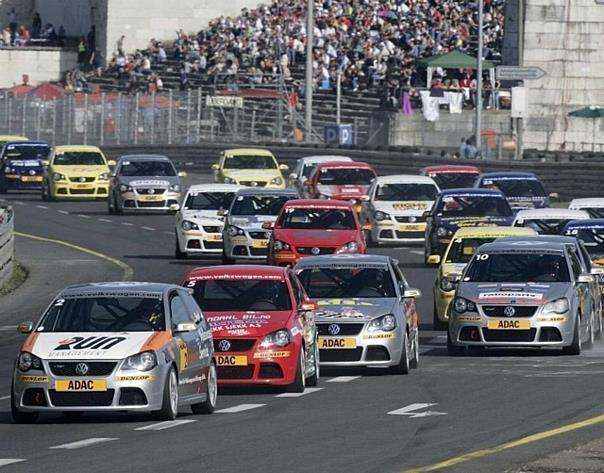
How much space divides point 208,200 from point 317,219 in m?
5.32

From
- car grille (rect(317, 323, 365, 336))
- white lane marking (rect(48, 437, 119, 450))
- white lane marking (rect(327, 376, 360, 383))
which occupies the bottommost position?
white lane marking (rect(327, 376, 360, 383))

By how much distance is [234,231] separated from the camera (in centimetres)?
3706

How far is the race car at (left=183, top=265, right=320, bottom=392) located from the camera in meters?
19.3

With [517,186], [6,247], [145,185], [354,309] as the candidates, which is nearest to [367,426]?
[354,309]

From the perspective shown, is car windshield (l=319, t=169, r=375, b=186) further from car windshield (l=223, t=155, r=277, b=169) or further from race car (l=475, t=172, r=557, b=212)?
car windshield (l=223, t=155, r=277, b=169)

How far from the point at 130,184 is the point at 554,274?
26031 millimetres

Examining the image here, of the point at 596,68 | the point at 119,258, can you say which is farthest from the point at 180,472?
the point at 596,68

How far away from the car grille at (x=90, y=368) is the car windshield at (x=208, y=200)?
22844mm

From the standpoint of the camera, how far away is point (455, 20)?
66.4 m

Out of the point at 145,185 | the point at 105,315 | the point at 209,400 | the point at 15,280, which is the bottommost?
the point at 15,280

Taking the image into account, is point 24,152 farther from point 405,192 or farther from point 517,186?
point 517,186

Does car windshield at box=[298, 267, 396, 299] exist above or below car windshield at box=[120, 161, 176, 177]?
above

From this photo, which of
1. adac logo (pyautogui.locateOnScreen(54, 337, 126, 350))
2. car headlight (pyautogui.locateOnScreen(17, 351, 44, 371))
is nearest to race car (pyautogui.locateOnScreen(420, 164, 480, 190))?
adac logo (pyautogui.locateOnScreen(54, 337, 126, 350))

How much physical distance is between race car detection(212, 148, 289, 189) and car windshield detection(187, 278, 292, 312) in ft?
95.2
